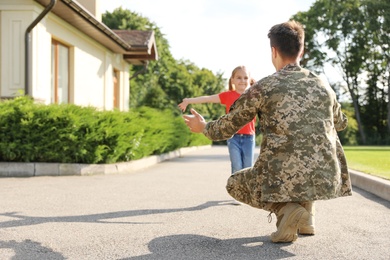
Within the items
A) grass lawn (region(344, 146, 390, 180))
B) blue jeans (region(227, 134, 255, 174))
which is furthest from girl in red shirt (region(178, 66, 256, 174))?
grass lawn (region(344, 146, 390, 180))

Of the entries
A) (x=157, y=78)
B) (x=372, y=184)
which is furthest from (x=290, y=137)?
(x=157, y=78)

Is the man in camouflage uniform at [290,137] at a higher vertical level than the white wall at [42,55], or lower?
lower

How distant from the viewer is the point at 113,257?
12.6ft

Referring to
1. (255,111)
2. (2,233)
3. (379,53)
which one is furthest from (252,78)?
(379,53)

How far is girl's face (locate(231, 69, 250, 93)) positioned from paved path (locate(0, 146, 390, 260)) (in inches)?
59.3

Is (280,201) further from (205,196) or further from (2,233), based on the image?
(205,196)

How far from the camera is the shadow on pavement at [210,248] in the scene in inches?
152

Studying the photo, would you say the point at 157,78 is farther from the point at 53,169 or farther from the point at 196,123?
the point at 196,123

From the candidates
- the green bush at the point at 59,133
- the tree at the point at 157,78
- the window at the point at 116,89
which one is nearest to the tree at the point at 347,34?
the tree at the point at 157,78

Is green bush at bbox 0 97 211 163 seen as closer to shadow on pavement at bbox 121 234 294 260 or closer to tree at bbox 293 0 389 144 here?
shadow on pavement at bbox 121 234 294 260

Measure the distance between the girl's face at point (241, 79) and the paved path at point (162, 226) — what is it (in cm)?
151

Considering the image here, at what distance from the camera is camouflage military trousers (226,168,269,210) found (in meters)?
4.21

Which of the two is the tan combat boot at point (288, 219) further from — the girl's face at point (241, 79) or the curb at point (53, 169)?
the curb at point (53, 169)

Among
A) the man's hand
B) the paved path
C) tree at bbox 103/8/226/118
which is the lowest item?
the paved path
